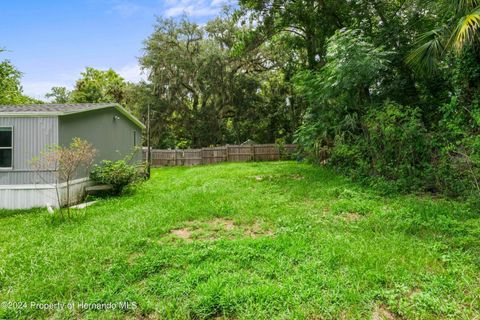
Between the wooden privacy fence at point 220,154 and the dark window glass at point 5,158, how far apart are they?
33.7 ft

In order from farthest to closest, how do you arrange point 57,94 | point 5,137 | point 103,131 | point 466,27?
point 57,94 < point 103,131 < point 5,137 < point 466,27

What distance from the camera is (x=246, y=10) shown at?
1133 centimetres

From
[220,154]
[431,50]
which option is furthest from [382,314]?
[220,154]

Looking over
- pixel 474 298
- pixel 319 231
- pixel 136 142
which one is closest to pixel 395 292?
pixel 474 298

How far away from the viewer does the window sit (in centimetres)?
669

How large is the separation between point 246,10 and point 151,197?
30.0 ft

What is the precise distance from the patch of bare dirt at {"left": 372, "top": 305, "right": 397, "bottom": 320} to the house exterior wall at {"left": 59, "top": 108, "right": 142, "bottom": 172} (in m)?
7.58

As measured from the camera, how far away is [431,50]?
6.09 m

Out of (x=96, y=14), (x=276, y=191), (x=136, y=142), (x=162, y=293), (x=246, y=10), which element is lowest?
(x=162, y=293)

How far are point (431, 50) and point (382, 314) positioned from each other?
21.1 feet

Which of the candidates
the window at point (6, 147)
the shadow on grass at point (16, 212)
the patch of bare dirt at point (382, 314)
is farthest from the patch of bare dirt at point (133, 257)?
the window at point (6, 147)

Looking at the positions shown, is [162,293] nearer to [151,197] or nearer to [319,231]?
[319,231]

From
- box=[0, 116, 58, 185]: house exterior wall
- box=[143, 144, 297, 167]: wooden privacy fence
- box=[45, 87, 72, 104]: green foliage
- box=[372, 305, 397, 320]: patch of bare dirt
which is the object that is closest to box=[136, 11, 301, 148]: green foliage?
box=[143, 144, 297, 167]: wooden privacy fence

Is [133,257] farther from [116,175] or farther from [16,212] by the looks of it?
[16,212]
